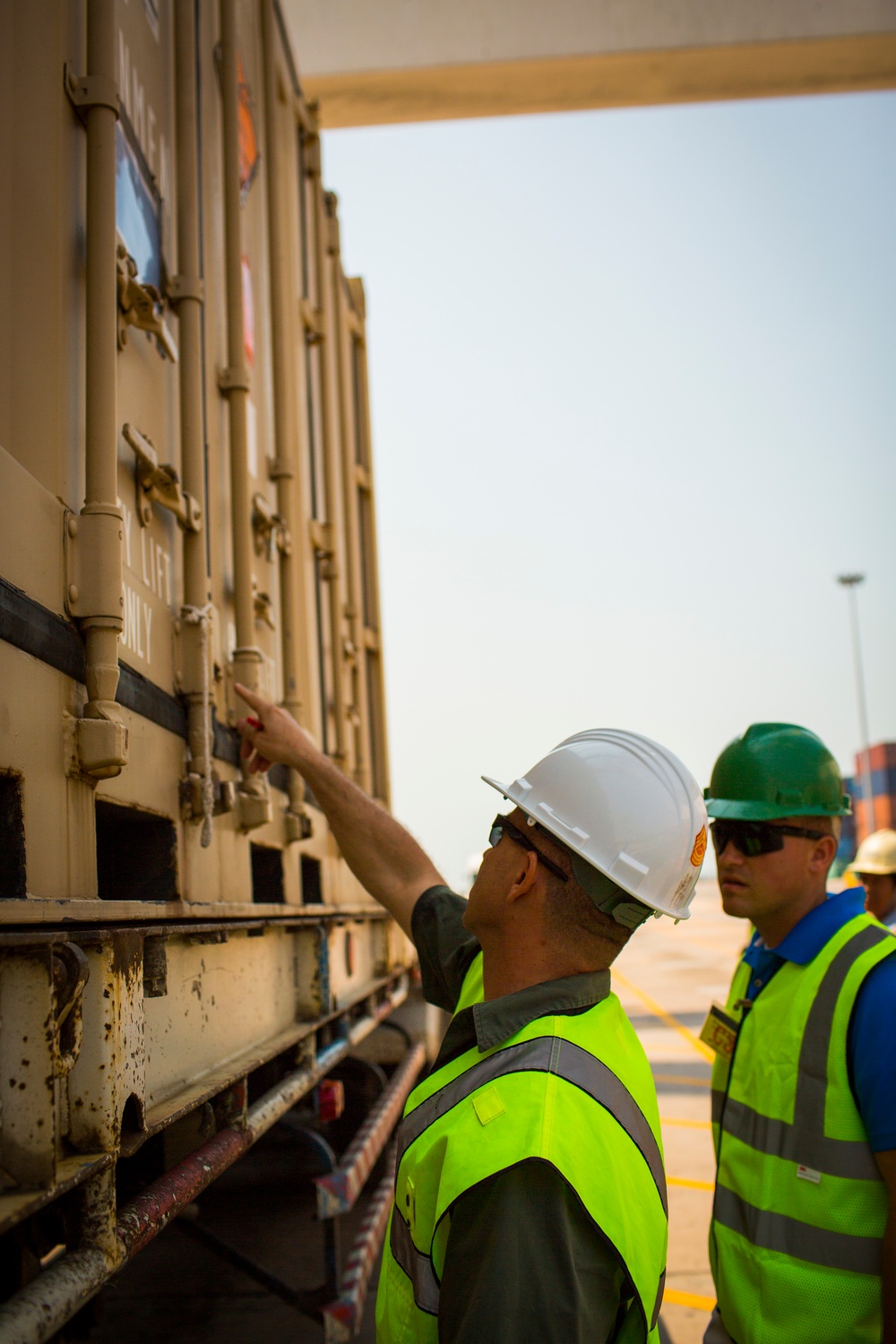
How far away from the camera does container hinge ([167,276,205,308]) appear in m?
2.56

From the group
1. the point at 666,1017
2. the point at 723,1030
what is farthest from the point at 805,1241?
the point at 666,1017

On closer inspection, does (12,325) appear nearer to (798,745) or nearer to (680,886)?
(680,886)

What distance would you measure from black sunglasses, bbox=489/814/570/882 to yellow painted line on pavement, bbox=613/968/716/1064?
7.38 meters

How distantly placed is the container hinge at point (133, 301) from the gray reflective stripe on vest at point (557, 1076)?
58.2 inches

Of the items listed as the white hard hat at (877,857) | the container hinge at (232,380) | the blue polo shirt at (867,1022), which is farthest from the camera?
the white hard hat at (877,857)

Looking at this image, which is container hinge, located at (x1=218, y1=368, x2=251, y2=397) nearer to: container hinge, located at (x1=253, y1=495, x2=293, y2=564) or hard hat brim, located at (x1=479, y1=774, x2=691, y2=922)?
container hinge, located at (x1=253, y1=495, x2=293, y2=564)

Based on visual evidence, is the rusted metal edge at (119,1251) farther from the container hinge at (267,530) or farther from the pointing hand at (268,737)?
the container hinge at (267,530)

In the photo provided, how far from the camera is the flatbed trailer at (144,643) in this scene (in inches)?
58.6

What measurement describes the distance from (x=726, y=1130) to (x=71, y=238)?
2.22m

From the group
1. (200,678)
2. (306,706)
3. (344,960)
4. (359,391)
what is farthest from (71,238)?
(359,391)

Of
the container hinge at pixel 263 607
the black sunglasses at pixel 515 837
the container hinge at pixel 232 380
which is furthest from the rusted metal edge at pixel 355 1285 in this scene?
the container hinge at pixel 232 380

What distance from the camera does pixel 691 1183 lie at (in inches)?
247

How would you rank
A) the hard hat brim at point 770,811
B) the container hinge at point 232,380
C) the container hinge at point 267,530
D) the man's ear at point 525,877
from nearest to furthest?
1. the man's ear at point 525,877
2. the hard hat brim at point 770,811
3. the container hinge at point 232,380
4. the container hinge at point 267,530

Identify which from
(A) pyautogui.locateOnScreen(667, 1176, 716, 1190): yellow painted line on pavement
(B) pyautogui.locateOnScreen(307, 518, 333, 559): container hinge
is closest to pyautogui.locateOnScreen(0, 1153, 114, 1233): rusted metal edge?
(B) pyautogui.locateOnScreen(307, 518, 333, 559): container hinge
